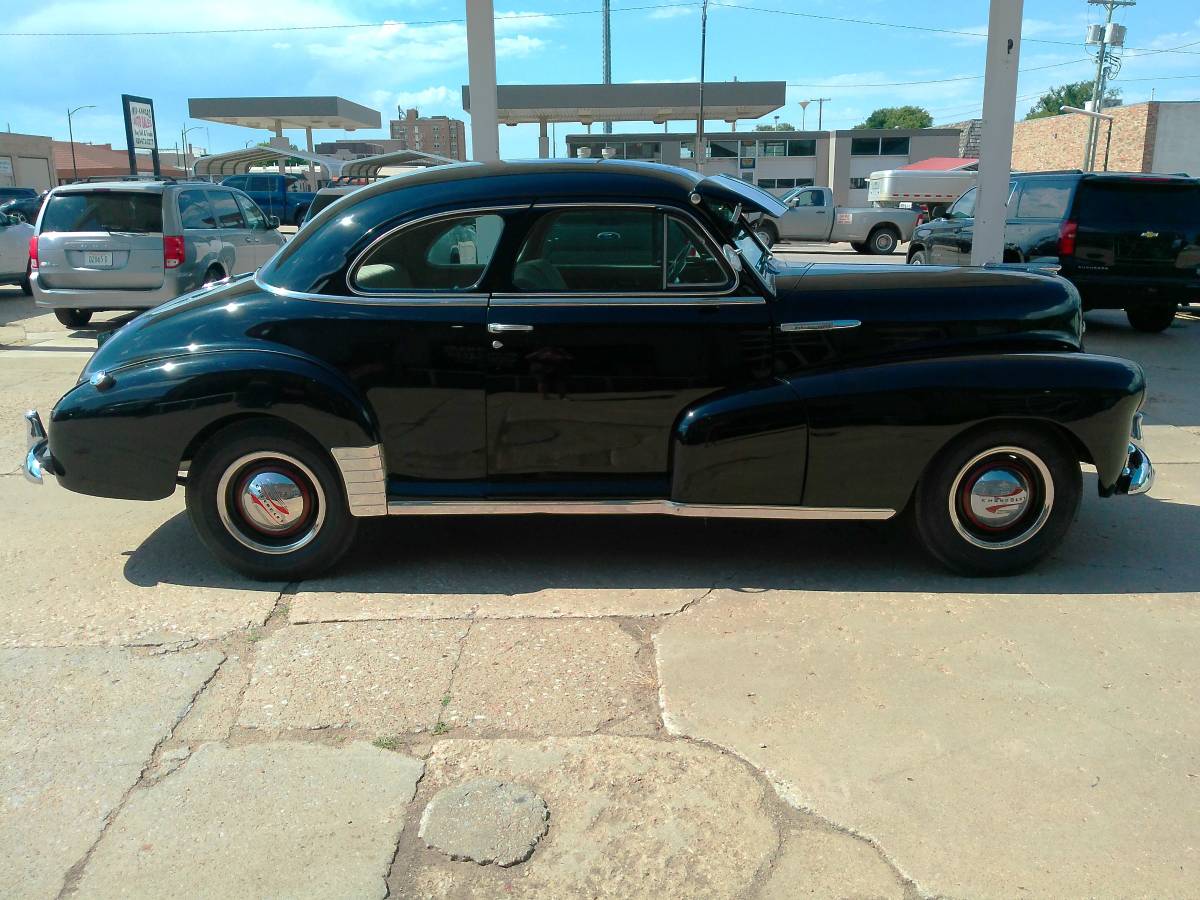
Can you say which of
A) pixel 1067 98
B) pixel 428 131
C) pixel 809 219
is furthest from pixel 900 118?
pixel 809 219

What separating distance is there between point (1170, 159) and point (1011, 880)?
42.9 meters

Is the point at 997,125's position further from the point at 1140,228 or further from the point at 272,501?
the point at 272,501

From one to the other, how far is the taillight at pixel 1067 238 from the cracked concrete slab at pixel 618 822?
31.7 ft

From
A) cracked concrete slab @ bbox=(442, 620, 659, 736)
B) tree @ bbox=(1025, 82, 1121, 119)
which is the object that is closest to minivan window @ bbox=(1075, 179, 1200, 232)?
cracked concrete slab @ bbox=(442, 620, 659, 736)

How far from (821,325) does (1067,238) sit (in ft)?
26.3

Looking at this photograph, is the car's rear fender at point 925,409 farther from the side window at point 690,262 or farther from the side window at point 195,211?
the side window at point 195,211

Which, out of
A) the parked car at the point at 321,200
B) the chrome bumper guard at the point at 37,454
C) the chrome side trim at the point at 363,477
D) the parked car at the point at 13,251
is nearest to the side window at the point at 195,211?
the parked car at the point at 321,200

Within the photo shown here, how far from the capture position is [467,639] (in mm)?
3949

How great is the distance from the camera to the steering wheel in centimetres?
435

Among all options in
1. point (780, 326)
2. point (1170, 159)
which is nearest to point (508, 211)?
point (780, 326)

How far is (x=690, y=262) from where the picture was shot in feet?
14.3

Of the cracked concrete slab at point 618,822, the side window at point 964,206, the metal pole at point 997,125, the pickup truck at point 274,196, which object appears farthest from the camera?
the pickup truck at point 274,196

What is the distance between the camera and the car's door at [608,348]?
4.29 m

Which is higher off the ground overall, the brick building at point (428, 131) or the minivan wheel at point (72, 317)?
the brick building at point (428, 131)
